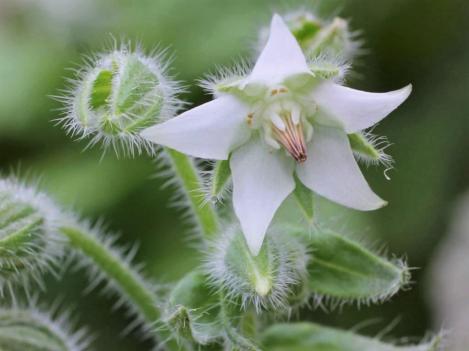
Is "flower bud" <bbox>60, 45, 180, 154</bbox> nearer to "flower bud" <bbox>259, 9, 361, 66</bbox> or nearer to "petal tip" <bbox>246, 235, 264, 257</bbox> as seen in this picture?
"petal tip" <bbox>246, 235, 264, 257</bbox>

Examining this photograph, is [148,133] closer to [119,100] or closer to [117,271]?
[119,100]

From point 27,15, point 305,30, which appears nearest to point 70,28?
point 27,15

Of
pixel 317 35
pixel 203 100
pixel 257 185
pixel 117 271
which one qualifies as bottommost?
pixel 257 185

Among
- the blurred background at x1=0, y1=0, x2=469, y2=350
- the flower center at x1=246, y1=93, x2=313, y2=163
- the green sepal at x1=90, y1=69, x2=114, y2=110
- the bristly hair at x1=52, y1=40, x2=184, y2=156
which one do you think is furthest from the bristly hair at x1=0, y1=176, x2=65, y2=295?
the blurred background at x1=0, y1=0, x2=469, y2=350

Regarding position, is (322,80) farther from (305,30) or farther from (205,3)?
(205,3)

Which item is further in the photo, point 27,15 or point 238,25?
point 27,15

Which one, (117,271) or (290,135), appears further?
(117,271)

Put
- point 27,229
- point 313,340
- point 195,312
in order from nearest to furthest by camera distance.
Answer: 1. point 195,312
2. point 27,229
3. point 313,340

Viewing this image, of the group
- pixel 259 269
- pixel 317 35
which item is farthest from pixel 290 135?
pixel 317 35
